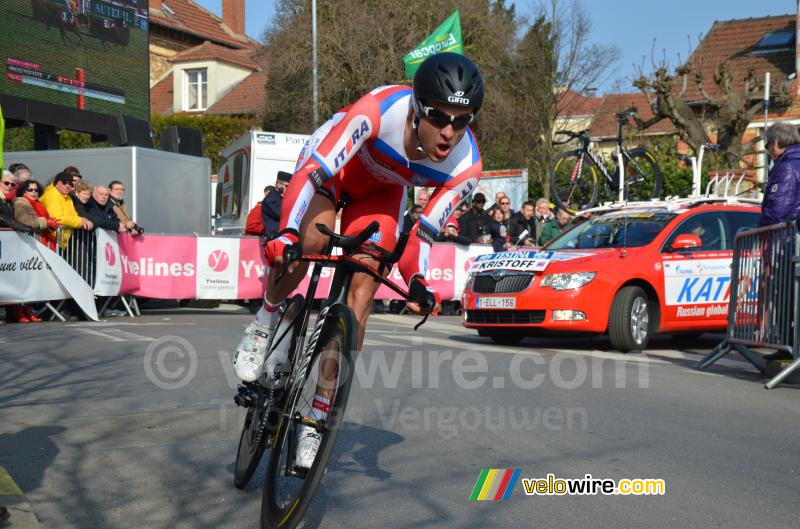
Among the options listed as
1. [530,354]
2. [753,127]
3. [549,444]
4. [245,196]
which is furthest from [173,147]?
[753,127]

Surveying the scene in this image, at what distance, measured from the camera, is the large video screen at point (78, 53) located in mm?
20531

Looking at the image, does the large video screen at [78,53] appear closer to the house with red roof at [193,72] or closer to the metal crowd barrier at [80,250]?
the metal crowd barrier at [80,250]

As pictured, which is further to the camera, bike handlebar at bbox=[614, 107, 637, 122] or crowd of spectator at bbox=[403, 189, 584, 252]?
crowd of spectator at bbox=[403, 189, 584, 252]

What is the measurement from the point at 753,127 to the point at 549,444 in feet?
145

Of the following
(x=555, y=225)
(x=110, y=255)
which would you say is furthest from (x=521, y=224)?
(x=110, y=255)

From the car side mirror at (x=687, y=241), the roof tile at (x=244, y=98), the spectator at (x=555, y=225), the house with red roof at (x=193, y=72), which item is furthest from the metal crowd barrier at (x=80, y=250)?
the house with red roof at (x=193, y=72)

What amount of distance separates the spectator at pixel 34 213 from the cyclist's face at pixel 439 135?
34.8 feet

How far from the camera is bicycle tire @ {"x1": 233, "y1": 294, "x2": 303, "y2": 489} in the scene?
476cm

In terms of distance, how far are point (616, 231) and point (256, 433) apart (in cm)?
912

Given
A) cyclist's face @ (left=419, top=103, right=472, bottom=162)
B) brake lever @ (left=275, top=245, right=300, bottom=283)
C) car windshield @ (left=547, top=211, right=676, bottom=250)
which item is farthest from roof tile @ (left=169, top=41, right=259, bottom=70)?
brake lever @ (left=275, top=245, right=300, bottom=283)

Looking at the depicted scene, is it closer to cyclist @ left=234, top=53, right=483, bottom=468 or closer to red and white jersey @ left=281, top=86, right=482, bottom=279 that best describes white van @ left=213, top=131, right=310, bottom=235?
cyclist @ left=234, top=53, right=483, bottom=468

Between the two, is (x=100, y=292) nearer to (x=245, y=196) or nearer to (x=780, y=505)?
(x=245, y=196)

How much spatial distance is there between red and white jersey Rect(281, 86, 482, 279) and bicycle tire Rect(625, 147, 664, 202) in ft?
41.2

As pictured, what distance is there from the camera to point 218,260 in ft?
56.8
